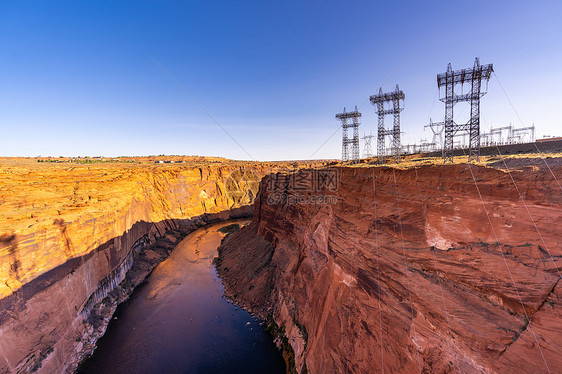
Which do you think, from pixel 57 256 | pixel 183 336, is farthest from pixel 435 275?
pixel 57 256

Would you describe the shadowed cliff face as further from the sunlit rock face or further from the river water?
the sunlit rock face

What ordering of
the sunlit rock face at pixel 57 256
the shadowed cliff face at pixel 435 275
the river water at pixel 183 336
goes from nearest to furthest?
1. the shadowed cliff face at pixel 435 275
2. the sunlit rock face at pixel 57 256
3. the river water at pixel 183 336

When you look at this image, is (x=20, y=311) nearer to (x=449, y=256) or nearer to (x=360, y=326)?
(x=360, y=326)

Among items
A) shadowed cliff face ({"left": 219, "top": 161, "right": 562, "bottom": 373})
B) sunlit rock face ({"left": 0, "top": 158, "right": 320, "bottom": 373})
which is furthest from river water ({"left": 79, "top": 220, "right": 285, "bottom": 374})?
shadowed cliff face ({"left": 219, "top": 161, "right": 562, "bottom": 373})

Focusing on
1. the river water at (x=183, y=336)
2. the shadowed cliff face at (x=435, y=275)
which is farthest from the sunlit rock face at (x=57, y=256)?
the shadowed cliff face at (x=435, y=275)

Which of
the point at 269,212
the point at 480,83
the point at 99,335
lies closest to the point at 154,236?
the point at 99,335

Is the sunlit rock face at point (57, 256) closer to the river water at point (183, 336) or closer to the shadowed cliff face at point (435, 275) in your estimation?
the river water at point (183, 336)

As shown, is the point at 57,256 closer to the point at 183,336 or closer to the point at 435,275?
the point at 183,336
